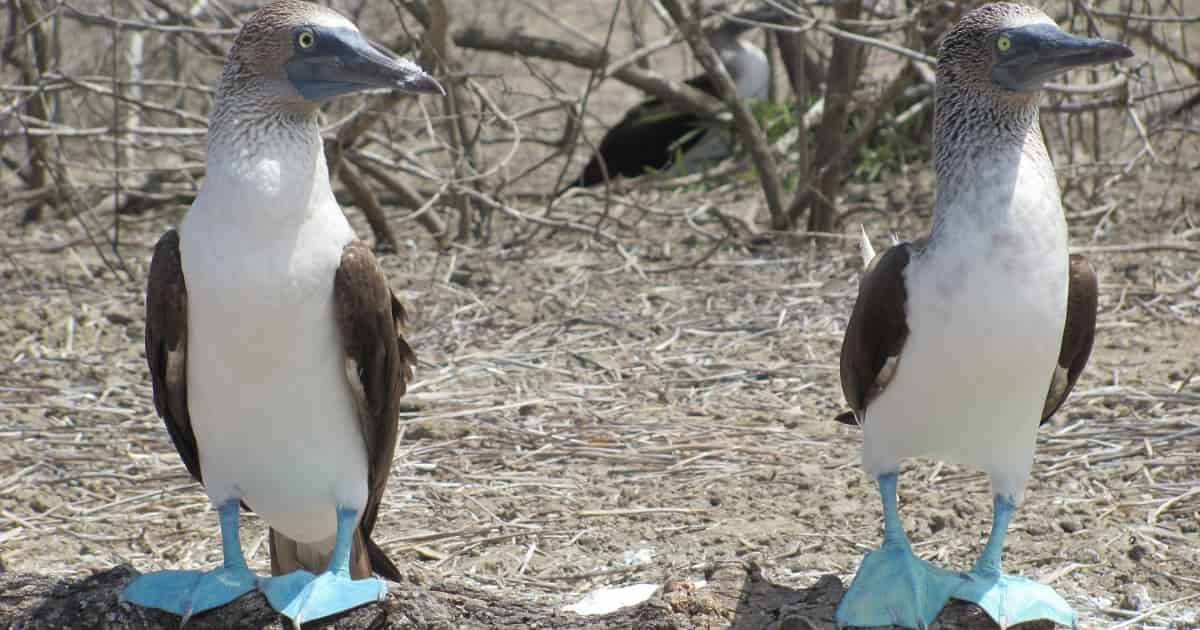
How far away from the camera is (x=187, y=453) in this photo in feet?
10.2

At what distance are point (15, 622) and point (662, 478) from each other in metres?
1.94

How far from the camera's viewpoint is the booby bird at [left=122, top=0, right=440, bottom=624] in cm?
263

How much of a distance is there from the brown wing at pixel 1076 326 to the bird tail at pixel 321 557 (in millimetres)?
1558

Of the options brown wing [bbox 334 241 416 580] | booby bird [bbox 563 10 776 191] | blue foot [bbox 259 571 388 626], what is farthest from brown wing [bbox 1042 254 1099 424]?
booby bird [bbox 563 10 776 191]

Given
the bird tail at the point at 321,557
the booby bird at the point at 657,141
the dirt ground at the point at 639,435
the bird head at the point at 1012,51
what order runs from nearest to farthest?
the bird head at the point at 1012,51
the bird tail at the point at 321,557
the dirt ground at the point at 639,435
the booby bird at the point at 657,141

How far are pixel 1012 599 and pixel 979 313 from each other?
1.87 ft

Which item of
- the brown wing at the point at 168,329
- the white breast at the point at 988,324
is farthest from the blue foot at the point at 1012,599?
the brown wing at the point at 168,329

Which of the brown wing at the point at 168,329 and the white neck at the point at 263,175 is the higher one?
the white neck at the point at 263,175

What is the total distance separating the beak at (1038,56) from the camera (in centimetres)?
271

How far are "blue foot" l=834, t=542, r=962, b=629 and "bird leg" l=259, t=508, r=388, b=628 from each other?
930mm

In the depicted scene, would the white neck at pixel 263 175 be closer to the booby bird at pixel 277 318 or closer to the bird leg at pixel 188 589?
the booby bird at pixel 277 318

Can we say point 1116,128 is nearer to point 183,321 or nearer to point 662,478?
point 662,478

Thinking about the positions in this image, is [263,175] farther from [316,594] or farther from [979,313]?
[979,313]

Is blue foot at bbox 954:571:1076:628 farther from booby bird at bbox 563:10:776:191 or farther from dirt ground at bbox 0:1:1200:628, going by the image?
booby bird at bbox 563:10:776:191
